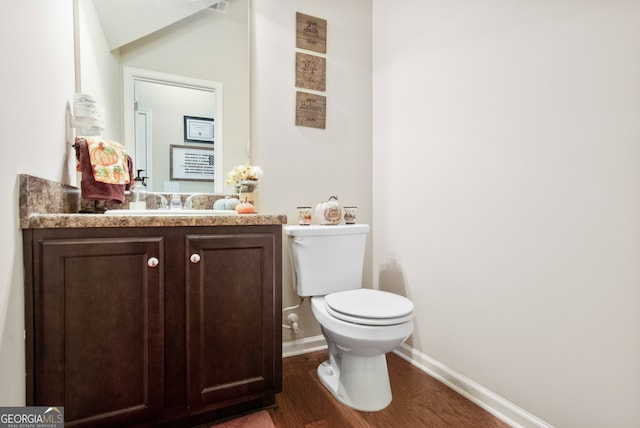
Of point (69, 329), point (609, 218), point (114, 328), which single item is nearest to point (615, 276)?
point (609, 218)

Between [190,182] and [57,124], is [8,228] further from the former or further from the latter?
[190,182]

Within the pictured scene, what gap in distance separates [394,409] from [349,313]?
0.53 meters

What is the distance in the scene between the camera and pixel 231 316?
1.24 meters

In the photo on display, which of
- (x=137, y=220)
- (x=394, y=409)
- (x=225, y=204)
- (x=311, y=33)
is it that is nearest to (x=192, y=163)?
(x=225, y=204)

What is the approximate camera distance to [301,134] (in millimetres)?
1874

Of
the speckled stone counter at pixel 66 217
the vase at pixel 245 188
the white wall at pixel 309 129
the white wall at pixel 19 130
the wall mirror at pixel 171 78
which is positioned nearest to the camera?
the white wall at pixel 19 130

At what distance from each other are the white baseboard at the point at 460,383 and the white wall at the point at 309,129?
85 mm

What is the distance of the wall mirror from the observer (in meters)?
1.53

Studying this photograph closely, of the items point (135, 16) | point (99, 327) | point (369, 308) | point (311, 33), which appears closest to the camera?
point (99, 327)

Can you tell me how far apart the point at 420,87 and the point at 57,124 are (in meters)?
1.74

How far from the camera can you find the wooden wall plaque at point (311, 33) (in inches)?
72.8

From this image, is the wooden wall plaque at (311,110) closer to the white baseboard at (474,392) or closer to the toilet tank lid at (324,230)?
the toilet tank lid at (324,230)

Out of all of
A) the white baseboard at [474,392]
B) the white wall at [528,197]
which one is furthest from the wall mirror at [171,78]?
the white baseboard at [474,392]

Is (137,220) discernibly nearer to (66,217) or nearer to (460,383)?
(66,217)
